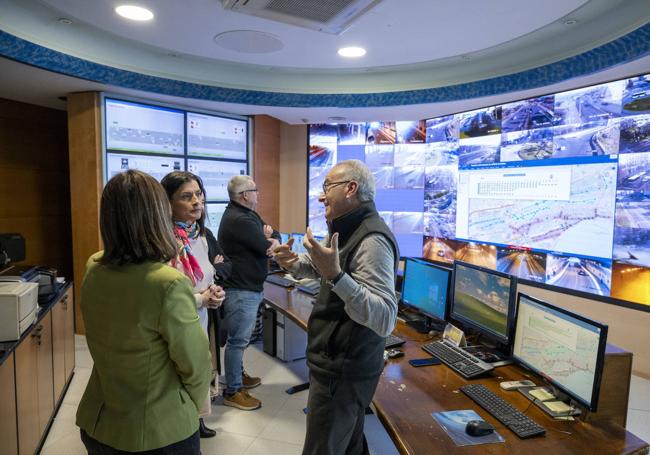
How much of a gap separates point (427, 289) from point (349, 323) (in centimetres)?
118

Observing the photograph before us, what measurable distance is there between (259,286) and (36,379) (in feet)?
4.49

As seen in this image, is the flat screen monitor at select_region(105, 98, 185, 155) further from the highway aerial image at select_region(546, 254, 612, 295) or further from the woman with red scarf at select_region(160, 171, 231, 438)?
the highway aerial image at select_region(546, 254, 612, 295)

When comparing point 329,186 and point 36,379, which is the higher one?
point 329,186

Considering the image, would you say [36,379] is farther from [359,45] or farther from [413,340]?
[359,45]

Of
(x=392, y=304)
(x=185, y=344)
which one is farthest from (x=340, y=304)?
(x=185, y=344)

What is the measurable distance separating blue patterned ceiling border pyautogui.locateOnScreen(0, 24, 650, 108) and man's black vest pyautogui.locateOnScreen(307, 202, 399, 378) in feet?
8.27

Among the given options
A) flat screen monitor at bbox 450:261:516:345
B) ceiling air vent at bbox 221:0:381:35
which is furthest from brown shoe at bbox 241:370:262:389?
ceiling air vent at bbox 221:0:381:35

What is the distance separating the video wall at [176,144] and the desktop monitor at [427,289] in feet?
9.37

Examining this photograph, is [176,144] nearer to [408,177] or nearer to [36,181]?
[36,181]

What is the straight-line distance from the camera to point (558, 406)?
160 cm

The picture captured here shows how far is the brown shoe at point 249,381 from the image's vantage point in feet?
10.9

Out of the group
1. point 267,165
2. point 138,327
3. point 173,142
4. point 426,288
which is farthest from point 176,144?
point 138,327

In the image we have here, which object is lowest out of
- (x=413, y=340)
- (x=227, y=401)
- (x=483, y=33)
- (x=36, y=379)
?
(x=227, y=401)

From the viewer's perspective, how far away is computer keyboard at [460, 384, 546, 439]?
57.2 inches
